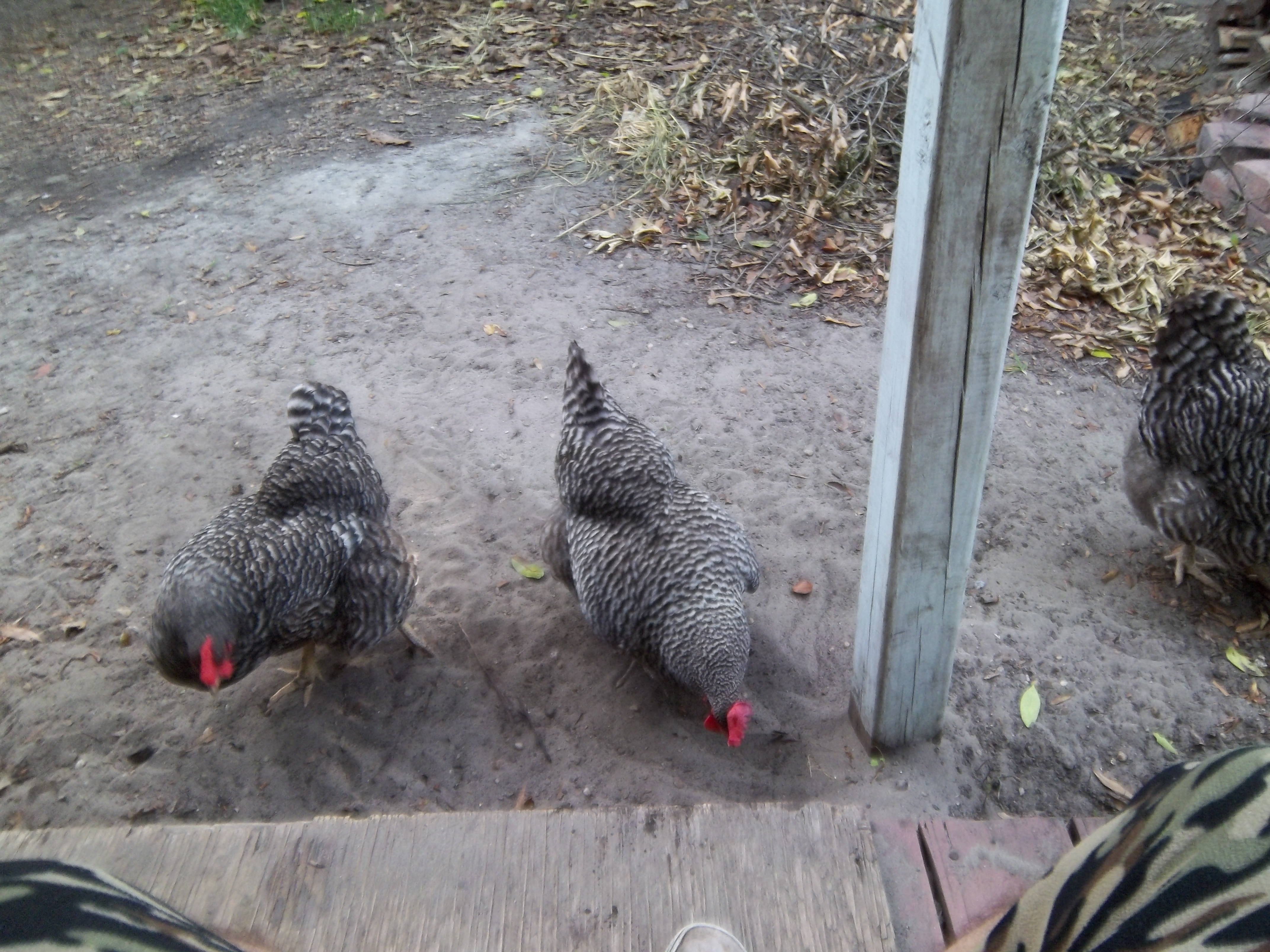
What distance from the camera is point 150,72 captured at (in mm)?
7668

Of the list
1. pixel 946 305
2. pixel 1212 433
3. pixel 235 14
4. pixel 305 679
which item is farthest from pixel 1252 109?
pixel 235 14

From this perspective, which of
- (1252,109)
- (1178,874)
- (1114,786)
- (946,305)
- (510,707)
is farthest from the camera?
(1252,109)

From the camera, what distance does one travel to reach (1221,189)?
5562 mm

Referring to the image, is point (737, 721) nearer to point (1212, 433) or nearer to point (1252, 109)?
point (1212, 433)

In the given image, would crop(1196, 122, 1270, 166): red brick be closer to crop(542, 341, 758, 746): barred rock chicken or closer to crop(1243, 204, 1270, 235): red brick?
crop(1243, 204, 1270, 235): red brick

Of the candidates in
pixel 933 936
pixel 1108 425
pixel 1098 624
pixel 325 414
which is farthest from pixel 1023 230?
pixel 1108 425

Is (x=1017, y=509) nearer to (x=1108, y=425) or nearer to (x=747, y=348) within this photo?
(x=1108, y=425)

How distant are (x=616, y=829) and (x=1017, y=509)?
268cm

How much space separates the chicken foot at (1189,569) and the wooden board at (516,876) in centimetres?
233

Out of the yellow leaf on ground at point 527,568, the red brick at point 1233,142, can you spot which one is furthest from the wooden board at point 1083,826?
the red brick at point 1233,142

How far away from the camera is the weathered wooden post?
1406 millimetres

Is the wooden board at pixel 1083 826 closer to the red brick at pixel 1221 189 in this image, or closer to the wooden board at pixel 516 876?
the wooden board at pixel 516 876

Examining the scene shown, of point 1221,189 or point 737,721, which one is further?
point 1221,189

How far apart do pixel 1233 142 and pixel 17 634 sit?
7848 millimetres
